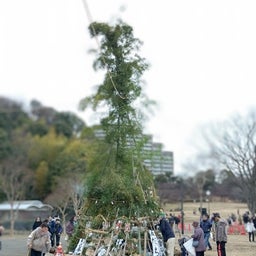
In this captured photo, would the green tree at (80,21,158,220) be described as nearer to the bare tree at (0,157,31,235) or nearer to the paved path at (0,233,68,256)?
the paved path at (0,233,68,256)

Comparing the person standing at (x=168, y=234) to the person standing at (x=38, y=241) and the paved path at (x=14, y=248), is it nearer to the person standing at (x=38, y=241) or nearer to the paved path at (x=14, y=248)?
the person standing at (x=38, y=241)

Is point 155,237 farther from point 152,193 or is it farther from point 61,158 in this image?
point 61,158

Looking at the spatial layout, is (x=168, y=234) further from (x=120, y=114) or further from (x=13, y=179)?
(x=13, y=179)

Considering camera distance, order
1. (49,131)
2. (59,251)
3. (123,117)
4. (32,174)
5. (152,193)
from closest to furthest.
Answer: (59,251), (152,193), (123,117), (32,174), (49,131)

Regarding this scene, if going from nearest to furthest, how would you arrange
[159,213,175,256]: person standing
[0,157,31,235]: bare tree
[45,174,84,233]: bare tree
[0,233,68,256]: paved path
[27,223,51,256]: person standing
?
[27,223,51,256]: person standing → [159,213,175,256]: person standing → [0,233,68,256]: paved path → [45,174,84,233]: bare tree → [0,157,31,235]: bare tree


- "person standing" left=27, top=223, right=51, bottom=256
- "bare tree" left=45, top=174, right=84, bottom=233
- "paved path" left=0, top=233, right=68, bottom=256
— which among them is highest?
"bare tree" left=45, top=174, right=84, bottom=233

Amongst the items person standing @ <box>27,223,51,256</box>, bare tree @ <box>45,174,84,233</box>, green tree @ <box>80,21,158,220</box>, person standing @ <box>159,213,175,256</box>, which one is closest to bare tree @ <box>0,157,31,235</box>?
bare tree @ <box>45,174,84,233</box>

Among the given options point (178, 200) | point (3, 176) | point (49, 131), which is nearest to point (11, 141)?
point (49, 131)

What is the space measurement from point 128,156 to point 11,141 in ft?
141

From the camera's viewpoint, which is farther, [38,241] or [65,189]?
[65,189]

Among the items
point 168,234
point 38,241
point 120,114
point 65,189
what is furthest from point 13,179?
point 38,241

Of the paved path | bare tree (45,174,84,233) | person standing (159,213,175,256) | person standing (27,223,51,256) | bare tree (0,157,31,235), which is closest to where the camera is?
person standing (27,223,51,256)

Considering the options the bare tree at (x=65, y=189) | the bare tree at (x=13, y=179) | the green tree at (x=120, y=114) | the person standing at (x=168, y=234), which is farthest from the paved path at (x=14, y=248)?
the bare tree at (x=13, y=179)

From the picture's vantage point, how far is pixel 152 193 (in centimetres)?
1825
